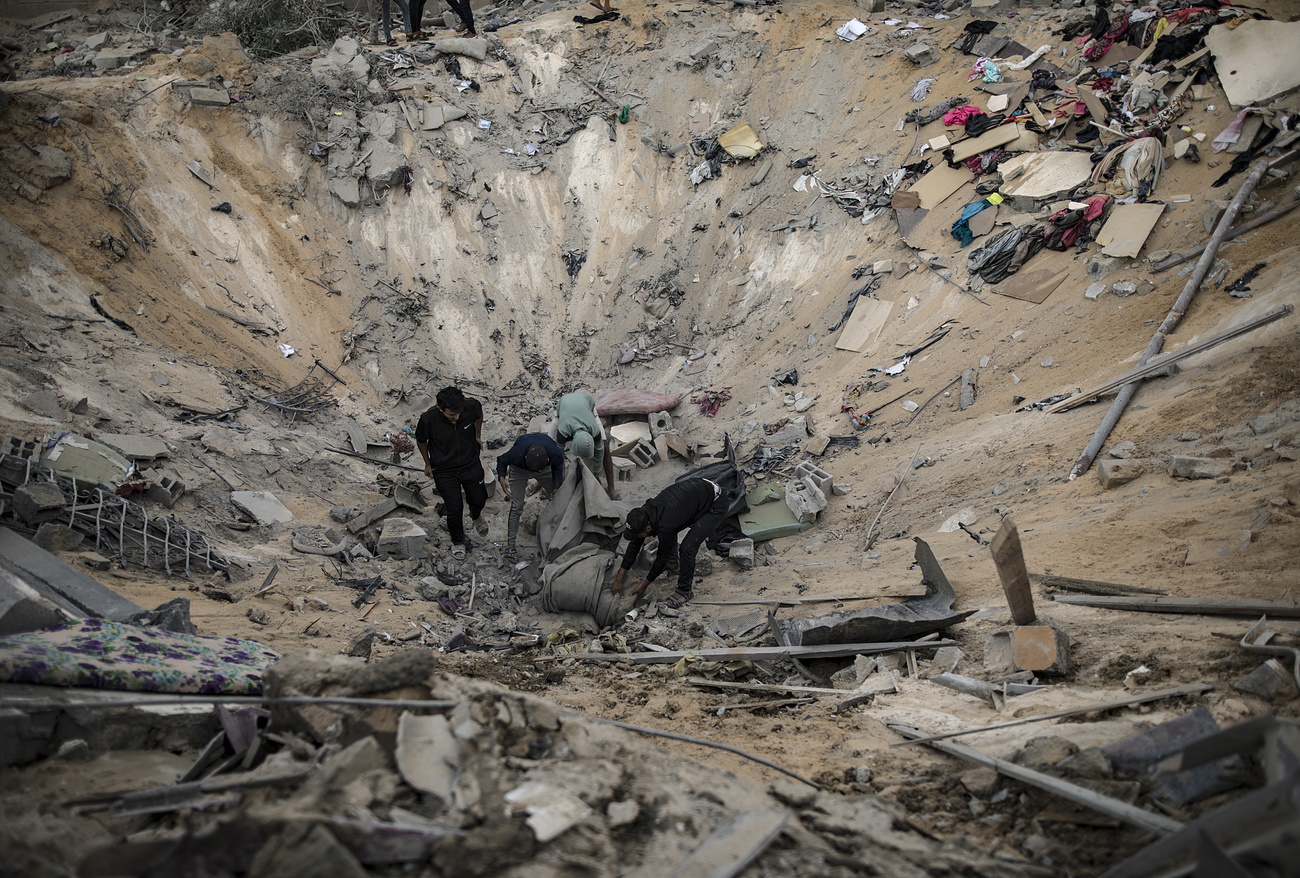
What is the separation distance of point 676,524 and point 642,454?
2.98m

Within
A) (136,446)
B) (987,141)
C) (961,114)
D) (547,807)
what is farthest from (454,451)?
(961,114)

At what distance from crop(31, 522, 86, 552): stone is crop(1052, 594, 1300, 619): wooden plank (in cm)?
630

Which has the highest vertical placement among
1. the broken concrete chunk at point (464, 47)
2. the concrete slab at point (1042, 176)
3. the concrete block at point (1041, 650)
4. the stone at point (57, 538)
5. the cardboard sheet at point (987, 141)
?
the broken concrete chunk at point (464, 47)

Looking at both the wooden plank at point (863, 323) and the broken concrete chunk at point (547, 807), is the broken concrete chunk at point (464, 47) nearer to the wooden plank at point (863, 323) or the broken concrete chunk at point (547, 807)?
the wooden plank at point (863, 323)

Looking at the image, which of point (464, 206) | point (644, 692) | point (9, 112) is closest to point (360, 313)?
point (464, 206)

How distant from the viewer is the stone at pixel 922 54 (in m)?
10.2

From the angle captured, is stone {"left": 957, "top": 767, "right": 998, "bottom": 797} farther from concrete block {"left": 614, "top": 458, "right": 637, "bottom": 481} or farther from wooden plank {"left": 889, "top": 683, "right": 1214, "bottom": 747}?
concrete block {"left": 614, "top": 458, "right": 637, "bottom": 481}

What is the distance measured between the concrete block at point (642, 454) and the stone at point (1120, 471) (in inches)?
179

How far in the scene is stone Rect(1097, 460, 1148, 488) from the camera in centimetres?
530

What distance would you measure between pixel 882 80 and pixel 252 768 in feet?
37.3

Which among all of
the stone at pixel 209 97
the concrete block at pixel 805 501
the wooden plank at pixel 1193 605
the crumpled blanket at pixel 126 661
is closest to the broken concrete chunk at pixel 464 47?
the stone at pixel 209 97

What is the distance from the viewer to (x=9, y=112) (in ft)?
26.9

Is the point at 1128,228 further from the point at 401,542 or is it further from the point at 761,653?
the point at 401,542

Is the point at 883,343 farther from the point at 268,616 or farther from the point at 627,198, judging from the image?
the point at 268,616
